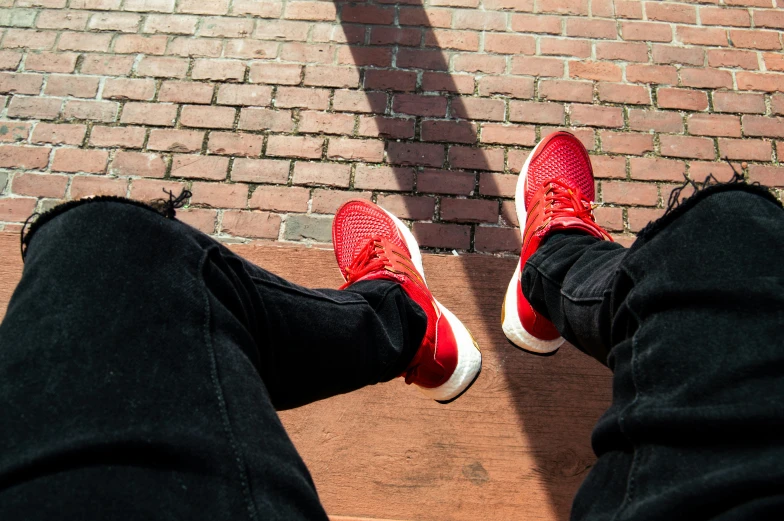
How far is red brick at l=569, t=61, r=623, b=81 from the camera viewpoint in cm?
262

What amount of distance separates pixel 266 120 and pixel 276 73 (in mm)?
259

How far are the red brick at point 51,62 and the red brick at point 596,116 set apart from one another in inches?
91.3

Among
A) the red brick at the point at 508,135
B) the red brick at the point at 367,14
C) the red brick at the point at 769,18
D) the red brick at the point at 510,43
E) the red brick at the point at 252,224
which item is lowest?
the red brick at the point at 252,224

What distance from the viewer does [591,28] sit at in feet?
8.92

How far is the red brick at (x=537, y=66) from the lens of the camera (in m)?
2.63

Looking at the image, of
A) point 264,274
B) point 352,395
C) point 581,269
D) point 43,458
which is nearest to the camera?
point 43,458

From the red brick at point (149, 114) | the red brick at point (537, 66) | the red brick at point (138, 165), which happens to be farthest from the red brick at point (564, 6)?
the red brick at point (138, 165)

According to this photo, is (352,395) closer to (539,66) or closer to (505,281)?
(505,281)

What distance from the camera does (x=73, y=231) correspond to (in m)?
1.00

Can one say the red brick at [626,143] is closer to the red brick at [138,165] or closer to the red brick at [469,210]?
the red brick at [469,210]

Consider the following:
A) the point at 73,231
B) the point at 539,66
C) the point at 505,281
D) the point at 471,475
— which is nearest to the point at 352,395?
the point at 471,475

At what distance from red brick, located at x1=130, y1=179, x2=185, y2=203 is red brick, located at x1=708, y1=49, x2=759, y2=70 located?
2.50 metres

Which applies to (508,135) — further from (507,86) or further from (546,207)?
(546,207)

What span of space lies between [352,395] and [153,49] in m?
1.94
